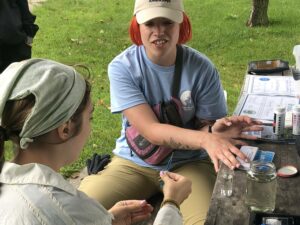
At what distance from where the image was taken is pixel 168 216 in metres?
1.97

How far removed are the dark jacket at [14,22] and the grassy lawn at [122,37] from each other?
3.45 ft

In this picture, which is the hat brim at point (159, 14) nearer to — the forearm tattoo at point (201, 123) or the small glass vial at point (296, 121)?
the forearm tattoo at point (201, 123)

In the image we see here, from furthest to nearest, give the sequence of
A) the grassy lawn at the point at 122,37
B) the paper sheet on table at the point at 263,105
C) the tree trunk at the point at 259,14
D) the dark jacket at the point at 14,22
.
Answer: the tree trunk at the point at 259,14 → the grassy lawn at the point at 122,37 → the dark jacket at the point at 14,22 → the paper sheet on table at the point at 263,105

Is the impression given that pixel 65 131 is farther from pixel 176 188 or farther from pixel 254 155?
pixel 254 155

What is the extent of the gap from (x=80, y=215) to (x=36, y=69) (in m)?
0.49

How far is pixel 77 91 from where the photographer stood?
1677mm

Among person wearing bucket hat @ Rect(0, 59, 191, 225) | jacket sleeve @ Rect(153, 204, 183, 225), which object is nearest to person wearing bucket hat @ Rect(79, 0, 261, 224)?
jacket sleeve @ Rect(153, 204, 183, 225)

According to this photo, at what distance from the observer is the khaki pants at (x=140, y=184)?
8.29 feet

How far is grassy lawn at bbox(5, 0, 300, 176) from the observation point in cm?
569

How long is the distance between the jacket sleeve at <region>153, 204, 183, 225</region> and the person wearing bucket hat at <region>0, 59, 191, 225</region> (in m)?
0.33

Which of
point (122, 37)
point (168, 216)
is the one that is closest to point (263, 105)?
point (168, 216)

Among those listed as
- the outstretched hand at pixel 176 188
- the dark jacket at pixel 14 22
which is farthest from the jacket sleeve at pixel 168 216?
the dark jacket at pixel 14 22

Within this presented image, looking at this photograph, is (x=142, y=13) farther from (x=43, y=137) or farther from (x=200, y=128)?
(x=43, y=137)

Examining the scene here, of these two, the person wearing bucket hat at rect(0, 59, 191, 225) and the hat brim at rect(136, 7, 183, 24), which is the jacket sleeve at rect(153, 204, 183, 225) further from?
the hat brim at rect(136, 7, 183, 24)
